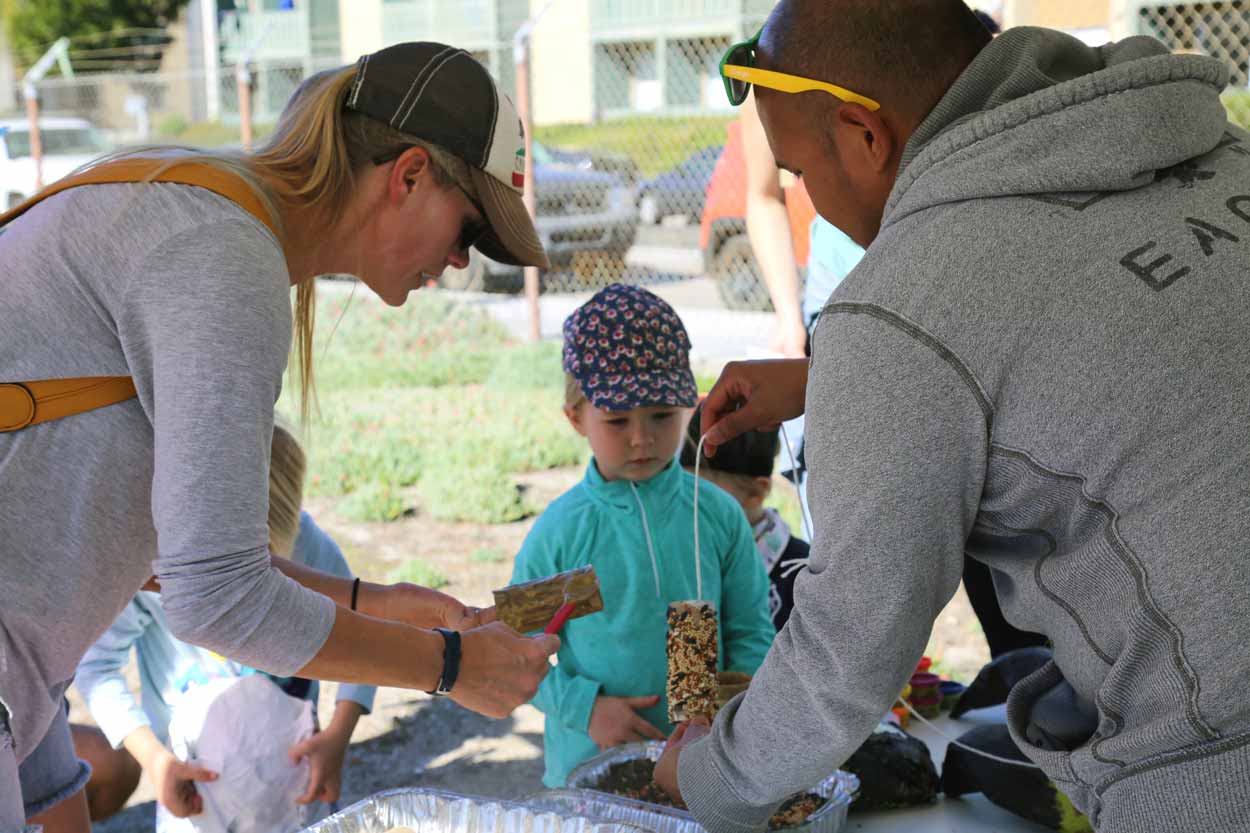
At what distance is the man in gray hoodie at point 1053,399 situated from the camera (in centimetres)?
118

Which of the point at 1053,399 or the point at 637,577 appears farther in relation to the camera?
the point at 637,577

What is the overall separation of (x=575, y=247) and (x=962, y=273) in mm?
9737

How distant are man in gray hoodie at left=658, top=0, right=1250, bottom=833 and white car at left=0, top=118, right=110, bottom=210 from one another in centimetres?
1152

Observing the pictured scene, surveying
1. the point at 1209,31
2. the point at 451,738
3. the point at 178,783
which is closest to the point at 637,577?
the point at 178,783

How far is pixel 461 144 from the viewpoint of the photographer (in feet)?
5.61

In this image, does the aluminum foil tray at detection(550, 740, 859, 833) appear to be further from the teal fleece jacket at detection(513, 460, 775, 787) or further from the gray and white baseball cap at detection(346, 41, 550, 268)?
the gray and white baseball cap at detection(346, 41, 550, 268)

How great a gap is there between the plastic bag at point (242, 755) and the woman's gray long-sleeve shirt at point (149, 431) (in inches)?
49.0

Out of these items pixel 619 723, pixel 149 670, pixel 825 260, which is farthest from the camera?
pixel 825 260

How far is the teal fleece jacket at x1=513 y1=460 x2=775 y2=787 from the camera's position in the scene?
2531mm

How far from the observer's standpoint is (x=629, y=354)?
2.64 m

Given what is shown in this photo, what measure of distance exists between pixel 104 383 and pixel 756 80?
34.4 inches

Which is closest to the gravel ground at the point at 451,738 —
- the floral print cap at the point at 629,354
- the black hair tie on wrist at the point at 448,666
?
the floral print cap at the point at 629,354

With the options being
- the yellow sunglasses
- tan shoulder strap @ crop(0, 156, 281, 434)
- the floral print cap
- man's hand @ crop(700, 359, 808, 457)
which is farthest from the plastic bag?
the yellow sunglasses

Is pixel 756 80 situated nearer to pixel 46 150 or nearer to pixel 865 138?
pixel 865 138
